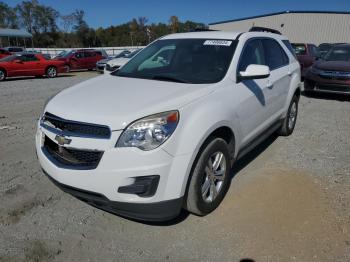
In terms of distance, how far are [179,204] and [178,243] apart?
390mm

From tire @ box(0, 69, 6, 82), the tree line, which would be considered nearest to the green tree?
the tree line

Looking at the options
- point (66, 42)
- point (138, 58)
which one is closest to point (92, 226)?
point (138, 58)

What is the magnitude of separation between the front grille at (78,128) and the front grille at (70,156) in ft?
0.47

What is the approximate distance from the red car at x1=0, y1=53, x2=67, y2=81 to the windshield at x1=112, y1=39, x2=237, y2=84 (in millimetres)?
14245

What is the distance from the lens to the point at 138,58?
4711 mm

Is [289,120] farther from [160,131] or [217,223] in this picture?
[160,131]

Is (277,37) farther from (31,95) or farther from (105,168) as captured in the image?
(31,95)

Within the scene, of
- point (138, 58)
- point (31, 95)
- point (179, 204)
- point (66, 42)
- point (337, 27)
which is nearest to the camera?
point (179, 204)

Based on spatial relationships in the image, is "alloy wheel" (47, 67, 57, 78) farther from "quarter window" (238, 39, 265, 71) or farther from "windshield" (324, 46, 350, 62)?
"quarter window" (238, 39, 265, 71)

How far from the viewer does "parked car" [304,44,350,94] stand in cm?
945

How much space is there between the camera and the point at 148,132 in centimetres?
277

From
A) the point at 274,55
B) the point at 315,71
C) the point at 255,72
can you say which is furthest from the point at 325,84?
the point at 255,72

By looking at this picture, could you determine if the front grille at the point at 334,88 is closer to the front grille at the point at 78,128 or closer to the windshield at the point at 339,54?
the windshield at the point at 339,54

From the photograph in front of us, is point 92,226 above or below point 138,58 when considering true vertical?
below
